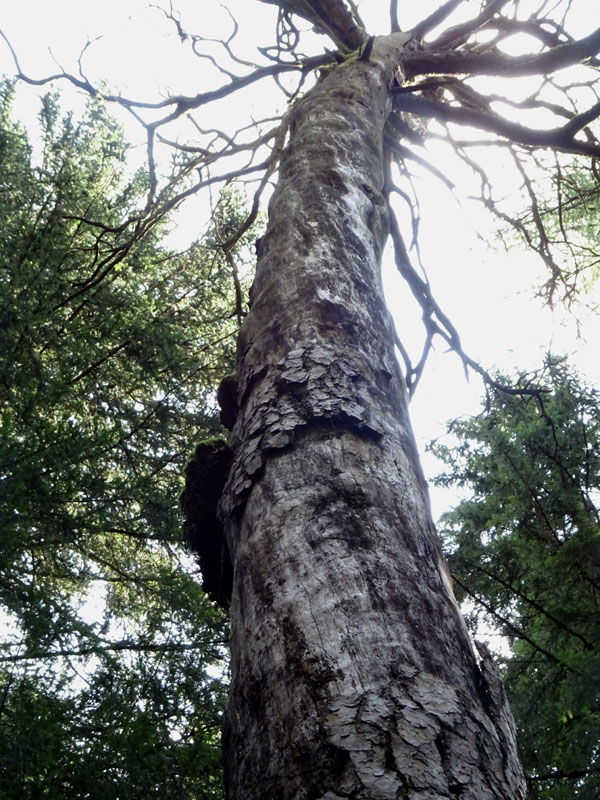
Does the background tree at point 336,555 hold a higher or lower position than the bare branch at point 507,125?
lower

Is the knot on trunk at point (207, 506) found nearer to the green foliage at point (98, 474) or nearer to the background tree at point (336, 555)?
the background tree at point (336, 555)

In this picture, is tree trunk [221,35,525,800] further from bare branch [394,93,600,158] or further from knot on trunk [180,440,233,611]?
bare branch [394,93,600,158]

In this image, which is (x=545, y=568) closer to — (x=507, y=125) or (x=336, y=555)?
(x=507, y=125)

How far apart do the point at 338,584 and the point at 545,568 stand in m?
5.24

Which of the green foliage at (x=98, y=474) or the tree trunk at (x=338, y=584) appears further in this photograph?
the green foliage at (x=98, y=474)

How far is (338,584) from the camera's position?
1.24 metres

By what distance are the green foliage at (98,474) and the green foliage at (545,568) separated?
2138 millimetres

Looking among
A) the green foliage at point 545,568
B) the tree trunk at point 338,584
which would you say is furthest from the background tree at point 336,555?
the green foliage at point 545,568

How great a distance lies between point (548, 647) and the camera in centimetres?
584


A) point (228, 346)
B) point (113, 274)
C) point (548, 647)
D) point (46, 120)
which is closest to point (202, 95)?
point (113, 274)

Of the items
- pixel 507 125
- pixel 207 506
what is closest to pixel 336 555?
pixel 207 506

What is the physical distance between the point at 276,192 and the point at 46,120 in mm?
5959

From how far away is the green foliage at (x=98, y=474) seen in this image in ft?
11.4

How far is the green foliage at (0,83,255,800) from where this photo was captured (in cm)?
346
